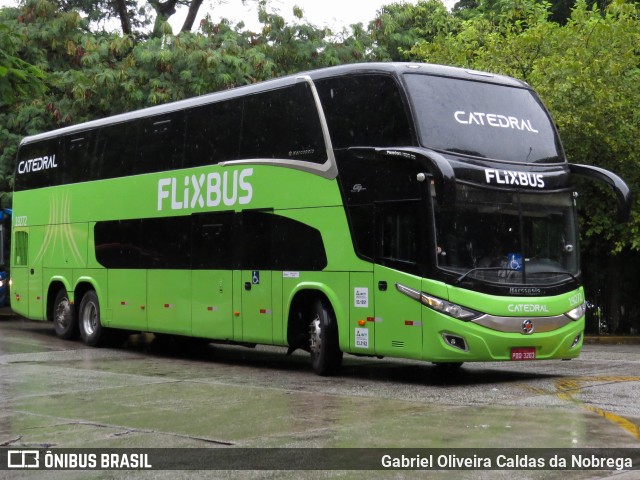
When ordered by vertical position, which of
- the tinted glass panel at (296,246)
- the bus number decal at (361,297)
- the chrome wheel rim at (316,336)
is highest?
the tinted glass panel at (296,246)

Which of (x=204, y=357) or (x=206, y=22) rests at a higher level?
(x=206, y=22)

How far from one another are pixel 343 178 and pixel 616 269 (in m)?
13.7

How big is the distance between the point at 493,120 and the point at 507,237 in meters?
1.68

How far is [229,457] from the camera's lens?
879 cm

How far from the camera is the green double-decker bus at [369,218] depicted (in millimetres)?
13875

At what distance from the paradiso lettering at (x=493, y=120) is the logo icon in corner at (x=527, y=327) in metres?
2.70

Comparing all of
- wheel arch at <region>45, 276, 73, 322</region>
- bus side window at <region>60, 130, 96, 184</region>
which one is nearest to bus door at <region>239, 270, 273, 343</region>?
bus side window at <region>60, 130, 96, 184</region>

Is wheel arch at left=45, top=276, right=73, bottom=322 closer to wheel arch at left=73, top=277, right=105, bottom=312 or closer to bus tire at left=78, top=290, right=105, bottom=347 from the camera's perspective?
wheel arch at left=73, top=277, right=105, bottom=312

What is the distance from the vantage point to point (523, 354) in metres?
14.1

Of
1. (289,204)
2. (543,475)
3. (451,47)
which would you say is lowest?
(543,475)

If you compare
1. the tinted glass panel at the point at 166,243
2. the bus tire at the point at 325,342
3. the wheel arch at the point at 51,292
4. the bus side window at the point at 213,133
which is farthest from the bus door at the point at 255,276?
the wheel arch at the point at 51,292

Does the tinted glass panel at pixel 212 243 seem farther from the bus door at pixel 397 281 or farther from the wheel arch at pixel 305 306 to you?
the bus door at pixel 397 281

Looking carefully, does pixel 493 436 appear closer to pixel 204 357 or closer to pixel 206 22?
pixel 204 357

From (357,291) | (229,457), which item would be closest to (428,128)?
(357,291)
